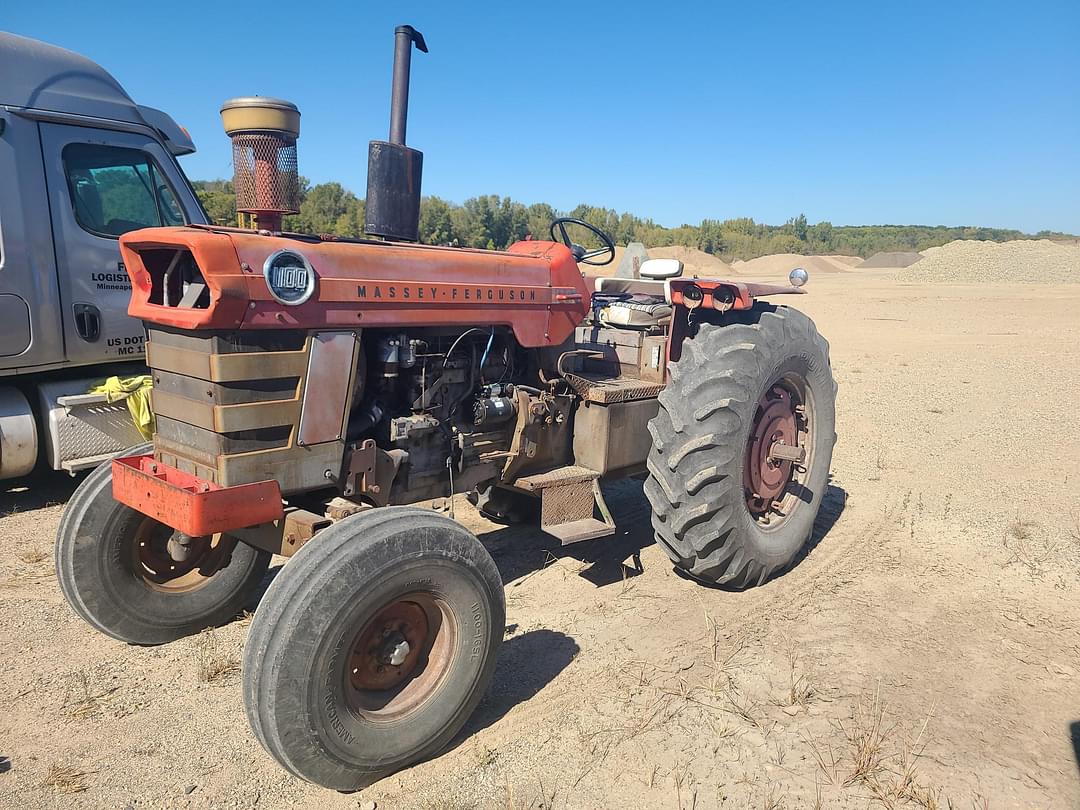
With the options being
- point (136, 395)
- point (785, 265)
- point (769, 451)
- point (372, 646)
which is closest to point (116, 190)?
point (136, 395)

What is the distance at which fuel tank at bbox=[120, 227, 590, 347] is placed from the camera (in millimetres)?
2703

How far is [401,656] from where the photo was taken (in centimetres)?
285

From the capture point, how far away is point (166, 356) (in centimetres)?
300

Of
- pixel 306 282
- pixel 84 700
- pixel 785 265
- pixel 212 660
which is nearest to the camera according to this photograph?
pixel 306 282

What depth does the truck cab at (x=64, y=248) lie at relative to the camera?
5.48 meters

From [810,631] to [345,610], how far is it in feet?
8.21

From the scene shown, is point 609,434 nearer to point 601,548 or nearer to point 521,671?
point 601,548

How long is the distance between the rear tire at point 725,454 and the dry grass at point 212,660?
2.16 meters

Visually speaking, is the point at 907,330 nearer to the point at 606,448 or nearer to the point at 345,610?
the point at 606,448

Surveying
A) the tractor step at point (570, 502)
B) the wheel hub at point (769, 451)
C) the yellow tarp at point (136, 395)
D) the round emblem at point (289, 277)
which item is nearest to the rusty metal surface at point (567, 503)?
the tractor step at point (570, 502)

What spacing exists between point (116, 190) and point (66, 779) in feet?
15.6

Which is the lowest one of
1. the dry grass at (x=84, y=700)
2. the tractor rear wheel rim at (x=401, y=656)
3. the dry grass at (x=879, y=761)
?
the dry grass at (x=84, y=700)

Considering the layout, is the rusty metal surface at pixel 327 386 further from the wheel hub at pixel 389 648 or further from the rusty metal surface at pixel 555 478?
the rusty metal surface at pixel 555 478

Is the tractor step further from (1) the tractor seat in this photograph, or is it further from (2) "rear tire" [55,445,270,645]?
(2) "rear tire" [55,445,270,645]
